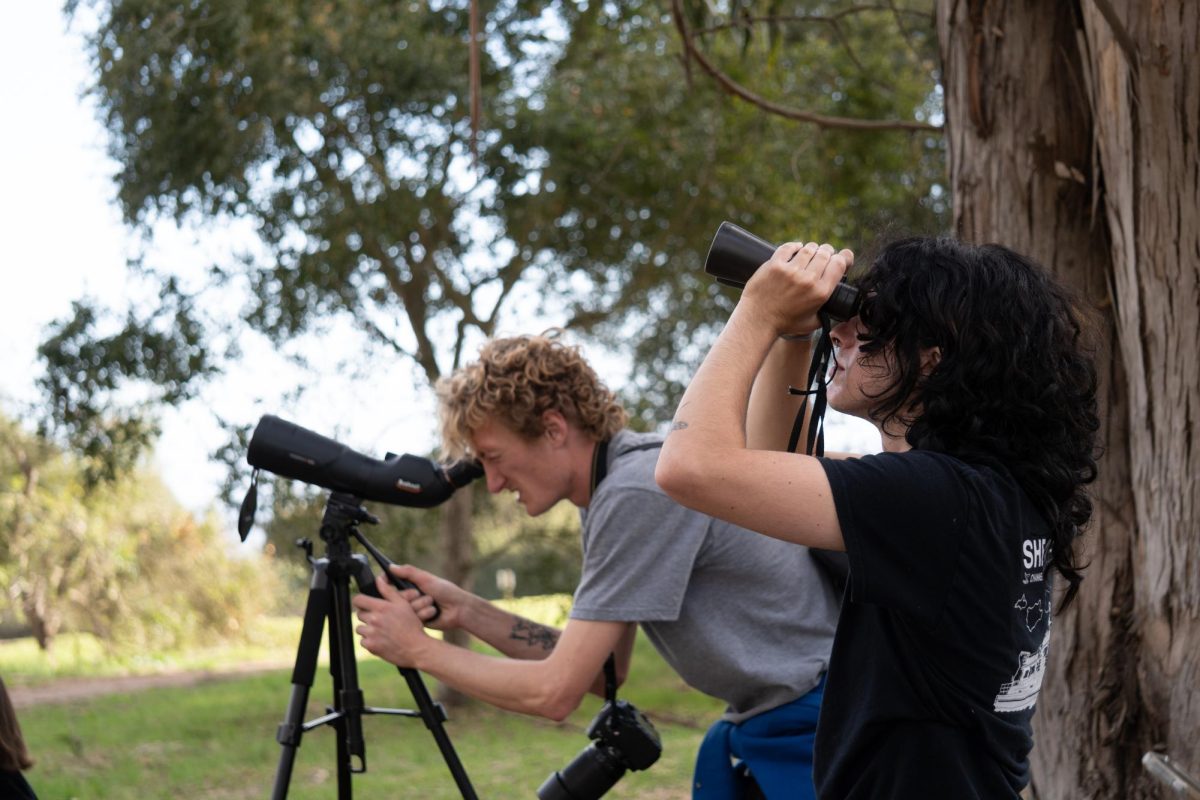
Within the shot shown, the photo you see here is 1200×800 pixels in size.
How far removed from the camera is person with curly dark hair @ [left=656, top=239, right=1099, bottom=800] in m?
1.21

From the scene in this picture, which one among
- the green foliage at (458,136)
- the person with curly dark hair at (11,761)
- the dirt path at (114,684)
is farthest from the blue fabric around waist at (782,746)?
the dirt path at (114,684)

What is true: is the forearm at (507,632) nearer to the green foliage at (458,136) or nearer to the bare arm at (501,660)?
the bare arm at (501,660)

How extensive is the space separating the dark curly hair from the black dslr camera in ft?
3.71

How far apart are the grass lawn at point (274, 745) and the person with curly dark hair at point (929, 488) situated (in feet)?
13.3

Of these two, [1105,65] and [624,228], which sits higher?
[624,228]

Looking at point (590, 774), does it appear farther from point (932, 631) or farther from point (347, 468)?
point (932, 631)

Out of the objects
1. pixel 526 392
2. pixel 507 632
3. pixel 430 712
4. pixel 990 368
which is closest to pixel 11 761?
pixel 430 712

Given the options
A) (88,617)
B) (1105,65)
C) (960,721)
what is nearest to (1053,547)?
(960,721)

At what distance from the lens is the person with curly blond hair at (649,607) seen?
6.63 feet

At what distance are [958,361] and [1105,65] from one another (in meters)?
1.39

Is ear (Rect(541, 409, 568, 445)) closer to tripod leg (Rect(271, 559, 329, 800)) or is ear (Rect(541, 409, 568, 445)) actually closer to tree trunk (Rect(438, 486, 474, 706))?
tripod leg (Rect(271, 559, 329, 800))

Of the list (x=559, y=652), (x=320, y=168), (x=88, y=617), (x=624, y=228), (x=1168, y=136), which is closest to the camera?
(x=559, y=652)

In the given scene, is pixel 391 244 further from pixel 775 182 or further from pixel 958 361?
pixel 958 361

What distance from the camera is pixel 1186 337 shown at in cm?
219
